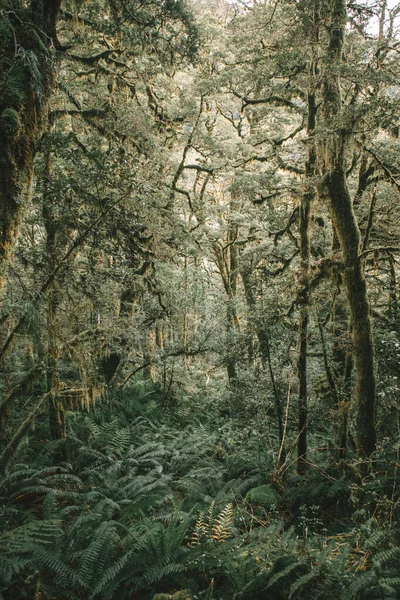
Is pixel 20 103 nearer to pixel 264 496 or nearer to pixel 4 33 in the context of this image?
pixel 4 33

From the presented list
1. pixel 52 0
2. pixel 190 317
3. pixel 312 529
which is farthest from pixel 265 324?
pixel 190 317

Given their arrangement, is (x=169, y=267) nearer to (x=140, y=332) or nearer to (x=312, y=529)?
(x=140, y=332)

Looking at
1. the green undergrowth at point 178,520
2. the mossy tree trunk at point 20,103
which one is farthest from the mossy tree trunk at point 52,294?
the mossy tree trunk at point 20,103

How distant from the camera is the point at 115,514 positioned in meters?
5.25

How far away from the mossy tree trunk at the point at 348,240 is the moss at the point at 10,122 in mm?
4032

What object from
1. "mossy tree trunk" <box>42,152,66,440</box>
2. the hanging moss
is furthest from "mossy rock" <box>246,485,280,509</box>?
the hanging moss

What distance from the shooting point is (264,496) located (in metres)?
6.14

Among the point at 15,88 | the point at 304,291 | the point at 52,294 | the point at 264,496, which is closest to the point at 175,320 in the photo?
the point at 304,291

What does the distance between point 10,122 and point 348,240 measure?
4705 millimetres

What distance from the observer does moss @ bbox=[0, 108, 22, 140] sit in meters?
2.89

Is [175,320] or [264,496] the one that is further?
[175,320]

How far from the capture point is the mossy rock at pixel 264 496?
6.00 metres

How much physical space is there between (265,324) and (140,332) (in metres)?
3.16

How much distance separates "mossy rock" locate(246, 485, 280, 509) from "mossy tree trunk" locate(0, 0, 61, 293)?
546cm
